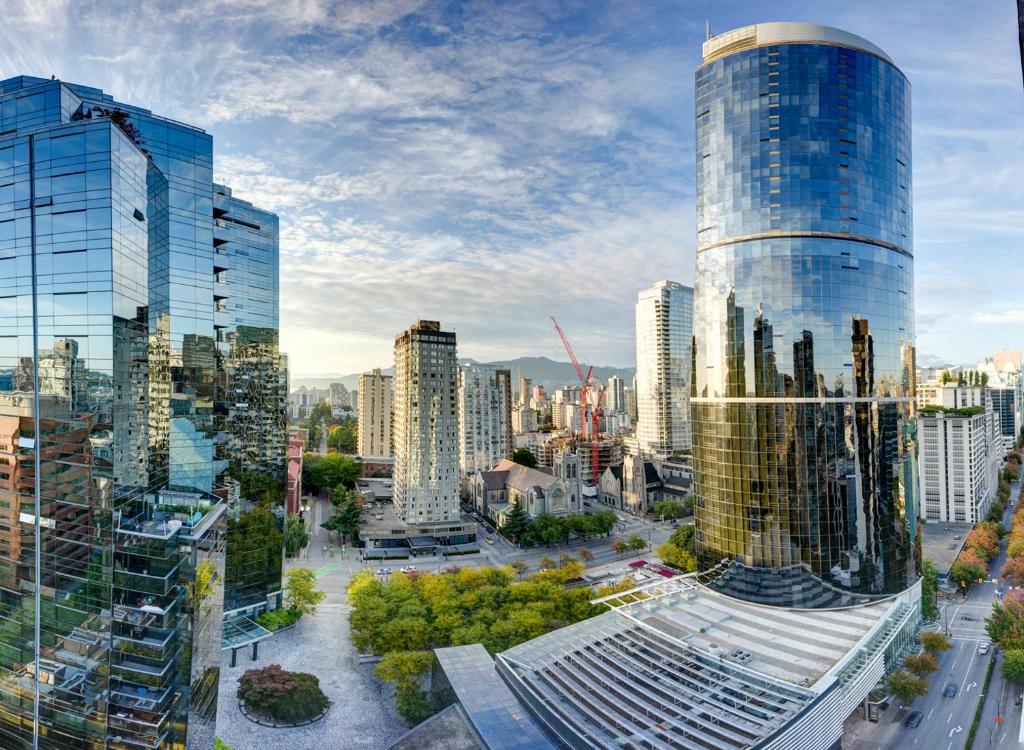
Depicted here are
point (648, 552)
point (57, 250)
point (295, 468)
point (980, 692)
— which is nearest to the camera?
point (57, 250)

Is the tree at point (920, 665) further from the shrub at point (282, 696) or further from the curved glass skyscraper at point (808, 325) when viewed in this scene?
the shrub at point (282, 696)

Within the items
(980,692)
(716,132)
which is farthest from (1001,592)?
(716,132)

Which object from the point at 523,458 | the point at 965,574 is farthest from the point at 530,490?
the point at 965,574

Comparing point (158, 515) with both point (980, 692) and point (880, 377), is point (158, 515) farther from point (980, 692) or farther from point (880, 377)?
point (980, 692)

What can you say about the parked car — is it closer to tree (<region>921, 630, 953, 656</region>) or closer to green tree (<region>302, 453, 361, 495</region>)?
tree (<region>921, 630, 953, 656</region>)

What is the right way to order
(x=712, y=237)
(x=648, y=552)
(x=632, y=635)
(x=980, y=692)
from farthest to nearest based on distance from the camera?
(x=648, y=552), (x=712, y=237), (x=980, y=692), (x=632, y=635)

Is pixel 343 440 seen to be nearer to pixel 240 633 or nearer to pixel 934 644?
pixel 240 633

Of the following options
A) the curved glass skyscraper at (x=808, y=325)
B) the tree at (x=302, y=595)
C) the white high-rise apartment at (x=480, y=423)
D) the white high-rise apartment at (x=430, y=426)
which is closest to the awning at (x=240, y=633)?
the tree at (x=302, y=595)
